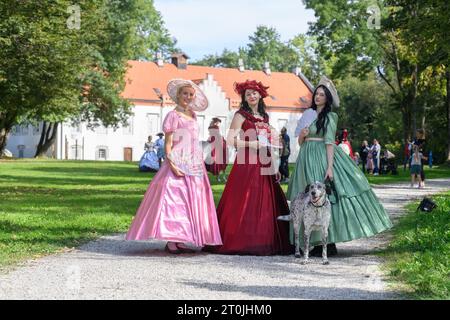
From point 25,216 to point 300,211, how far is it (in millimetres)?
6340

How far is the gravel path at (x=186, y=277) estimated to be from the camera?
21.9 feet

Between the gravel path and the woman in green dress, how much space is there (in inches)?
14.6

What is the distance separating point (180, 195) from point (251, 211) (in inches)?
34.9

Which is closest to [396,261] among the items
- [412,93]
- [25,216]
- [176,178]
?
[176,178]

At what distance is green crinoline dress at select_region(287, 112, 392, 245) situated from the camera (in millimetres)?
9539

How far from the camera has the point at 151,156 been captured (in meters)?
34.1

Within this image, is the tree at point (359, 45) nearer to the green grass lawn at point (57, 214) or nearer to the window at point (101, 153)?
the green grass lawn at point (57, 214)

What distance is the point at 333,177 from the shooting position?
9.76m

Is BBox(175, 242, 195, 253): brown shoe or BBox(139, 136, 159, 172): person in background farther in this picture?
BBox(139, 136, 159, 172): person in background

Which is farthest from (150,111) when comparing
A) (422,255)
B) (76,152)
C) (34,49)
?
(422,255)

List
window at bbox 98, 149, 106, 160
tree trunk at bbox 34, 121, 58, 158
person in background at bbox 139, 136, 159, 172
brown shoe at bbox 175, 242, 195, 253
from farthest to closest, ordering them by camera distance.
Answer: window at bbox 98, 149, 106, 160 → tree trunk at bbox 34, 121, 58, 158 → person in background at bbox 139, 136, 159, 172 → brown shoe at bbox 175, 242, 195, 253

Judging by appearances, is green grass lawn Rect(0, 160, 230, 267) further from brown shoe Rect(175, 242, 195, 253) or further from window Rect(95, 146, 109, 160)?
window Rect(95, 146, 109, 160)

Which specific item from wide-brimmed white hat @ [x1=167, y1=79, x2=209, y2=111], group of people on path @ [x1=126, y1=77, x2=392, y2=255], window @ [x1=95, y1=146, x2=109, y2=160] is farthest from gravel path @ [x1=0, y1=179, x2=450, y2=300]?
window @ [x1=95, y1=146, x2=109, y2=160]
